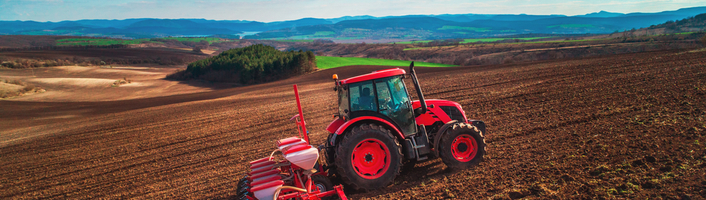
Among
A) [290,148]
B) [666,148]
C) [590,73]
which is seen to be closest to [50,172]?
[290,148]

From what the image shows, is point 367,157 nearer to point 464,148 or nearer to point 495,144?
point 464,148

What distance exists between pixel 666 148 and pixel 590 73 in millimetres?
9673

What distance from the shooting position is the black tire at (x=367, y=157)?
15.5 ft

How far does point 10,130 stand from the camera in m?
14.1

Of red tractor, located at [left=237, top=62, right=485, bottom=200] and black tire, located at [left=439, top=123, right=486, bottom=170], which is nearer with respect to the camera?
red tractor, located at [left=237, top=62, right=485, bottom=200]

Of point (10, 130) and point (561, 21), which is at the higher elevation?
point (561, 21)

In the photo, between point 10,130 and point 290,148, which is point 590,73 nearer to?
point 290,148

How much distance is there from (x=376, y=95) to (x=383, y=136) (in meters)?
0.68

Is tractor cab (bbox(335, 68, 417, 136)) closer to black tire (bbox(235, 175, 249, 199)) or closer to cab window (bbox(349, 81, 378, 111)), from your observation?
cab window (bbox(349, 81, 378, 111))

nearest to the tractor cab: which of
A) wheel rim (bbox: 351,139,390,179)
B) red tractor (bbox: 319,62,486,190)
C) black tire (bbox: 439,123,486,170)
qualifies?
red tractor (bbox: 319,62,486,190)

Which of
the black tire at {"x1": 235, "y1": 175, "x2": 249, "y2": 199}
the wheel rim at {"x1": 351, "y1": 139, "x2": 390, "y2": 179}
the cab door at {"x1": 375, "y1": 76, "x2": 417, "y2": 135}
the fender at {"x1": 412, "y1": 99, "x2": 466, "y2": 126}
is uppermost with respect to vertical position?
the cab door at {"x1": 375, "y1": 76, "x2": 417, "y2": 135}

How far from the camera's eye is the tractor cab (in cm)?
512

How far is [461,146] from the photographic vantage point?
17.9 feet

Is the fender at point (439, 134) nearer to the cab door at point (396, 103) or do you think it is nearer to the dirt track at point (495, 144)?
the cab door at point (396, 103)
